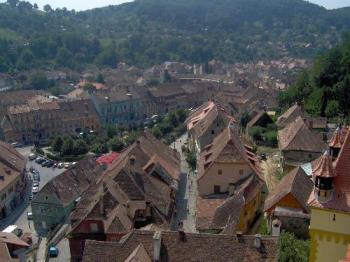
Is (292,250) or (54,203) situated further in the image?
(54,203)

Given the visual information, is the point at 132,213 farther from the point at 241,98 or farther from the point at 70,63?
the point at 70,63

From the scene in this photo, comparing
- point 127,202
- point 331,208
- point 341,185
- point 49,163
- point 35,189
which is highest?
point 341,185

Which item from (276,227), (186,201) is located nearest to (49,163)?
(186,201)

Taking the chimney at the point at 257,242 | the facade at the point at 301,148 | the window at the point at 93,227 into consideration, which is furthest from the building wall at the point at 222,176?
the chimney at the point at 257,242

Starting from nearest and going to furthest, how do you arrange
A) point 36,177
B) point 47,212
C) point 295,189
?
point 295,189
point 47,212
point 36,177

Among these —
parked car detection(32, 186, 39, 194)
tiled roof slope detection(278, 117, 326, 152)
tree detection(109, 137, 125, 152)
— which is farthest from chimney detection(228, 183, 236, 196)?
tree detection(109, 137, 125, 152)

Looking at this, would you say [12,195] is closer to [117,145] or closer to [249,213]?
[117,145]
